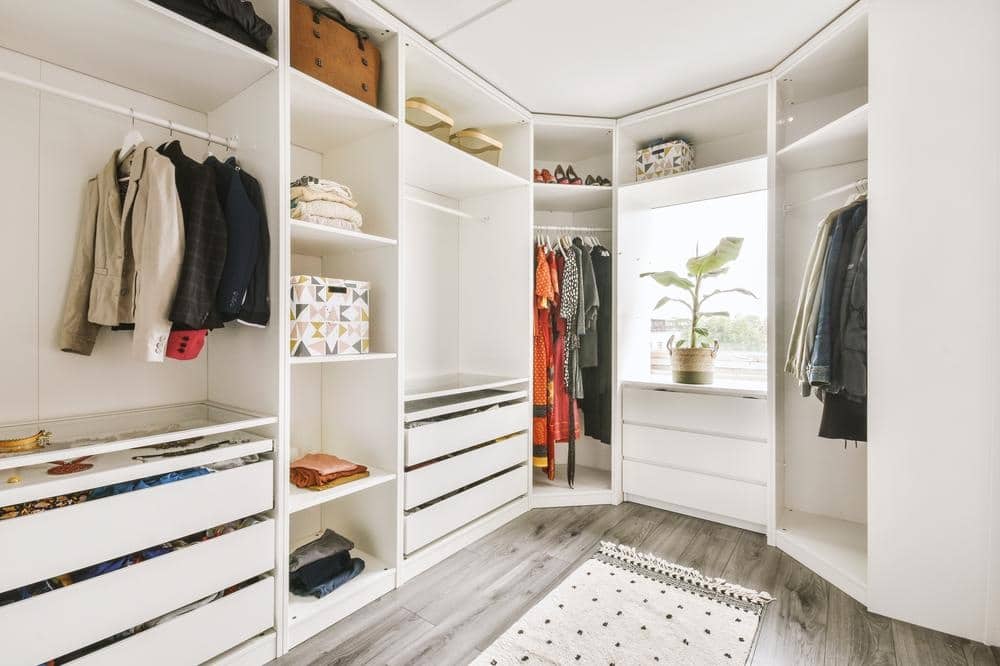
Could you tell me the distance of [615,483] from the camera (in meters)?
2.92

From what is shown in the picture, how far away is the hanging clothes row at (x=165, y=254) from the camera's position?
4.58 feet

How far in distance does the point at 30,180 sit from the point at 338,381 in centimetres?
123

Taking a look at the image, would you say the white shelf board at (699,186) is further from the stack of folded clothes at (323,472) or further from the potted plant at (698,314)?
the stack of folded clothes at (323,472)

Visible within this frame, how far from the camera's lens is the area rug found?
1.58 meters

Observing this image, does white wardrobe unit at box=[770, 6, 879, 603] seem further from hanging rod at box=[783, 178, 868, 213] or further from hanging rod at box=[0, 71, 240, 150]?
hanging rod at box=[0, 71, 240, 150]

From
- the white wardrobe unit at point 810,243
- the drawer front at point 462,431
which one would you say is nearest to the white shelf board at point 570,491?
the drawer front at point 462,431

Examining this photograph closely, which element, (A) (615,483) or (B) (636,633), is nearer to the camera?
(B) (636,633)

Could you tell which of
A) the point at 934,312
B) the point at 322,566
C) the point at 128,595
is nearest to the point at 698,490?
the point at 934,312

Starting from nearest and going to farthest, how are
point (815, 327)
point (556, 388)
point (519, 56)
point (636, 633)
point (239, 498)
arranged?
point (239, 498) → point (636, 633) → point (815, 327) → point (519, 56) → point (556, 388)

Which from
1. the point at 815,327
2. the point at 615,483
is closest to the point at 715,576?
the point at 615,483

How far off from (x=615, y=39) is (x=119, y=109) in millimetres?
1856

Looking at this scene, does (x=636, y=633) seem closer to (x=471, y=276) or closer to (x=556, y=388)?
(x=556, y=388)

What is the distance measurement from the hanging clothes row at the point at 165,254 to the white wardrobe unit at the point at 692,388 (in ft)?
6.66

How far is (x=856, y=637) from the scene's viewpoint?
5.52 feet
